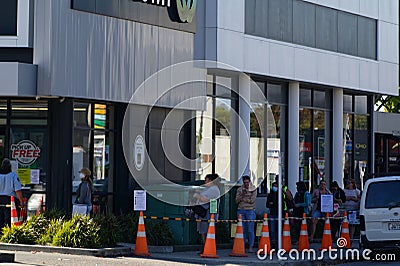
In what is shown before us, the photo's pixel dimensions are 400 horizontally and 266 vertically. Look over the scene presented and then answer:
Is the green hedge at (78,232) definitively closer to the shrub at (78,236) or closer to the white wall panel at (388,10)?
the shrub at (78,236)

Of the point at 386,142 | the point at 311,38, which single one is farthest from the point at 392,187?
the point at 386,142

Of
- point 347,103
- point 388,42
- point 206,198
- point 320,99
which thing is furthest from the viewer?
point 347,103

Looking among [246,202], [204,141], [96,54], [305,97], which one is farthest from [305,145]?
[96,54]

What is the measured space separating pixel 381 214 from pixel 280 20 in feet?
38.5

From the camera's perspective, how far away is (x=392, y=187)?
20844mm

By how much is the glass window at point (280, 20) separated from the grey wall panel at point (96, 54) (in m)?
5.30

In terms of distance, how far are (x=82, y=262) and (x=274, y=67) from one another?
1347cm

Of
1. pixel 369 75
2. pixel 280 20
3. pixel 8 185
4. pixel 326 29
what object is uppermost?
pixel 326 29

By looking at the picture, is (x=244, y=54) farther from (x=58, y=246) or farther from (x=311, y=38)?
(x=58, y=246)

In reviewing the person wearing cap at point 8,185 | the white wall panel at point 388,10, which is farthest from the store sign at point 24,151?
the white wall panel at point 388,10

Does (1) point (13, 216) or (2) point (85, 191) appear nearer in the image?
(1) point (13, 216)

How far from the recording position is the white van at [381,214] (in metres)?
20.5

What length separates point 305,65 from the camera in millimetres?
31891

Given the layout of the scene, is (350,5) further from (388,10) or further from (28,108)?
(28,108)
